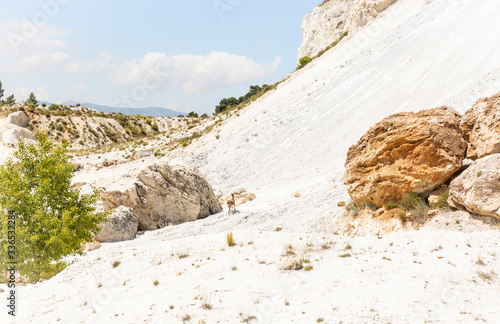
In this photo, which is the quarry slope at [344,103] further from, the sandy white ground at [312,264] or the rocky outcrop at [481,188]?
the rocky outcrop at [481,188]

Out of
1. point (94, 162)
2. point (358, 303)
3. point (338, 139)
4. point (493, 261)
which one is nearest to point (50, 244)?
point (358, 303)

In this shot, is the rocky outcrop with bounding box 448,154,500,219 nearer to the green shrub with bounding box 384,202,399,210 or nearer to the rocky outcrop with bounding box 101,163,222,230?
the green shrub with bounding box 384,202,399,210

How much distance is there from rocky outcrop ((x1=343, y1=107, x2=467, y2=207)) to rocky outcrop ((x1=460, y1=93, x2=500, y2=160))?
27cm

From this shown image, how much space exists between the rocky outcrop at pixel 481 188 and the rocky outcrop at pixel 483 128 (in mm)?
530

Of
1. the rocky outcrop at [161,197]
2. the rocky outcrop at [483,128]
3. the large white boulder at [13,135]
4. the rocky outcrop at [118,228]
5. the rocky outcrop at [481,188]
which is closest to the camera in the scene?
the rocky outcrop at [481,188]

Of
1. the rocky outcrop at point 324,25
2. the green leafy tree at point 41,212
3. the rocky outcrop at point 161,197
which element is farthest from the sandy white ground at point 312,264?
the rocky outcrop at point 324,25

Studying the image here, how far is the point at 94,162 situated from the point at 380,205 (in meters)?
31.6

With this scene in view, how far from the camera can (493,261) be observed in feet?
20.7

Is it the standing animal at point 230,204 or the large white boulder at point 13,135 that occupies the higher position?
the large white boulder at point 13,135

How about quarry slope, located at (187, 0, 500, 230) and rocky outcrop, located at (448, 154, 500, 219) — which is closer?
rocky outcrop, located at (448, 154, 500, 219)

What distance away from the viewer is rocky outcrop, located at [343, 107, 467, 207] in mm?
9492

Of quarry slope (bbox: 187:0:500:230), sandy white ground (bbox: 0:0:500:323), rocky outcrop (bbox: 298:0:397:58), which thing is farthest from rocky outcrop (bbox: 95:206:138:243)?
rocky outcrop (bbox: 298:0:397:58)

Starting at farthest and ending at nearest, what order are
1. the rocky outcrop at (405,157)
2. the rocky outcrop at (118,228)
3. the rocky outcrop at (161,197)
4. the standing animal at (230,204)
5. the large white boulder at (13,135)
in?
the large white boulder at (13,135) < the rocky outcrop at (161,197) < the standing animal at (230,204) < the rocky outcrop at (118,228) < the rocky outcrop at (405,157)

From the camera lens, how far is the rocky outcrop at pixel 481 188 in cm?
774
